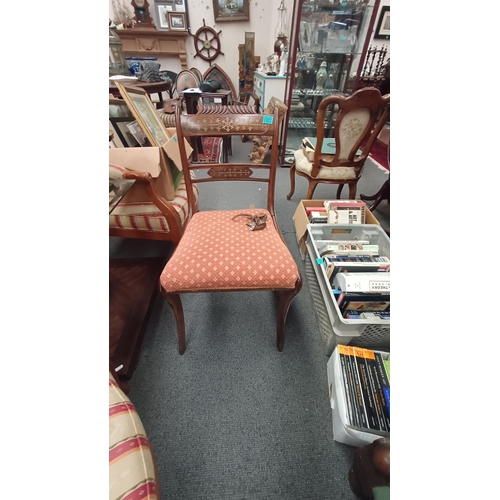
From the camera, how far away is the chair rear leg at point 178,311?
33.3 inches

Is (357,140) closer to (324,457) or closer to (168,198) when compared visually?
(168,198)

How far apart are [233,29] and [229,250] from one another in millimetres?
4552

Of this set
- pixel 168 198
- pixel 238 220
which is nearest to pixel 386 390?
pixel 238 220

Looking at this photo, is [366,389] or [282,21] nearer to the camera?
[366,389]

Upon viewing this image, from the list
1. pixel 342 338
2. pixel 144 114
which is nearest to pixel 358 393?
pixel 342 338

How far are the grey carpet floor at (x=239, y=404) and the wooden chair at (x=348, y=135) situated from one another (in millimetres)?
1077

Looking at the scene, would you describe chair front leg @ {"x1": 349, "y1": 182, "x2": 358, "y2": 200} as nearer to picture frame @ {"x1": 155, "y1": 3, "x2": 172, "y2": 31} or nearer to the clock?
picture frame @ {"x1": 155, "y1": 3, "x2": 172, "y2": 31}

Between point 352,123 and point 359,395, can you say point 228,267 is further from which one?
point 352,123

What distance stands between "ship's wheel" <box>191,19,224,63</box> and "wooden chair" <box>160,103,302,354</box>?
13.4 feet

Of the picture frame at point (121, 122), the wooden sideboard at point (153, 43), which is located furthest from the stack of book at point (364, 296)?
the wooden sideboard at point (153, 43)

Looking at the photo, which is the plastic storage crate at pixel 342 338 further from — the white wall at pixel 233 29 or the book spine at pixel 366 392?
the white wall at pixel 233 29

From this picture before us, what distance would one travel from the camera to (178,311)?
0.91m

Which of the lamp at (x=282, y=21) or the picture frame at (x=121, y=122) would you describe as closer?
the picture frame at (x=121, y=122)

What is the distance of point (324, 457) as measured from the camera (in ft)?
2.50
